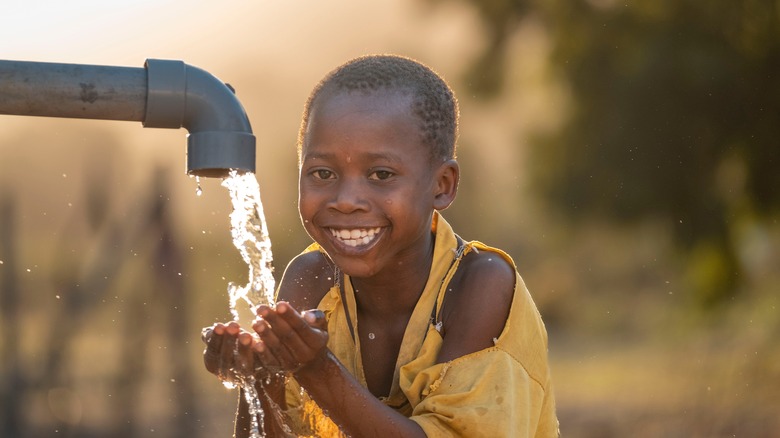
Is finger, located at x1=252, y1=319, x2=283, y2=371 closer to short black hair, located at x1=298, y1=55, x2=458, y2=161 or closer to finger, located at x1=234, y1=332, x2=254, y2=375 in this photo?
finger, located at x1=234, y1=332, x2=254, y2=375

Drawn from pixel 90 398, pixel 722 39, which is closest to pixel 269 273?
pixel 90 398

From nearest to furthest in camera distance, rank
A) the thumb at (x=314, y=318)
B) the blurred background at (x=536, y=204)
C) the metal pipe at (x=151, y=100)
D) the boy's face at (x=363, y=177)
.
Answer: the metal pipe at (x=151, y=100), the thumb at (x=314, y=318), the boy's face at (x=363, y=177), the blurred background at (x=536, y=204)

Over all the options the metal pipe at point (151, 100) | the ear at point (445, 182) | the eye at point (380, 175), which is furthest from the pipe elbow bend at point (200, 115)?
the ear at point (445, 182)

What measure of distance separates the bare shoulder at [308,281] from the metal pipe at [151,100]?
2.61 feet

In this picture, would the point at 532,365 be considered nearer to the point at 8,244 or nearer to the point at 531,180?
the point at 8,244

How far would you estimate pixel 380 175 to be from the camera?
2.86m

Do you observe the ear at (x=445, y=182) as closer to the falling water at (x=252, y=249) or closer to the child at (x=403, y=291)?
the child at (x=403, y=291)

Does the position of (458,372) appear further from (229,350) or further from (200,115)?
(200,115)

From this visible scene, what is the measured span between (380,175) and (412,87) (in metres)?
0.23

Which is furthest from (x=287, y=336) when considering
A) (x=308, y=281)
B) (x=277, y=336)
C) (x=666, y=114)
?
(x=666, y=114)

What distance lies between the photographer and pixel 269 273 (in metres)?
3.08

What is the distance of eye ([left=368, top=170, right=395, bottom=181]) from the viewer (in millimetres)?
2855

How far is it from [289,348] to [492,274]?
0.72 metres

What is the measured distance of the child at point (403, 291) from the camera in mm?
2805
